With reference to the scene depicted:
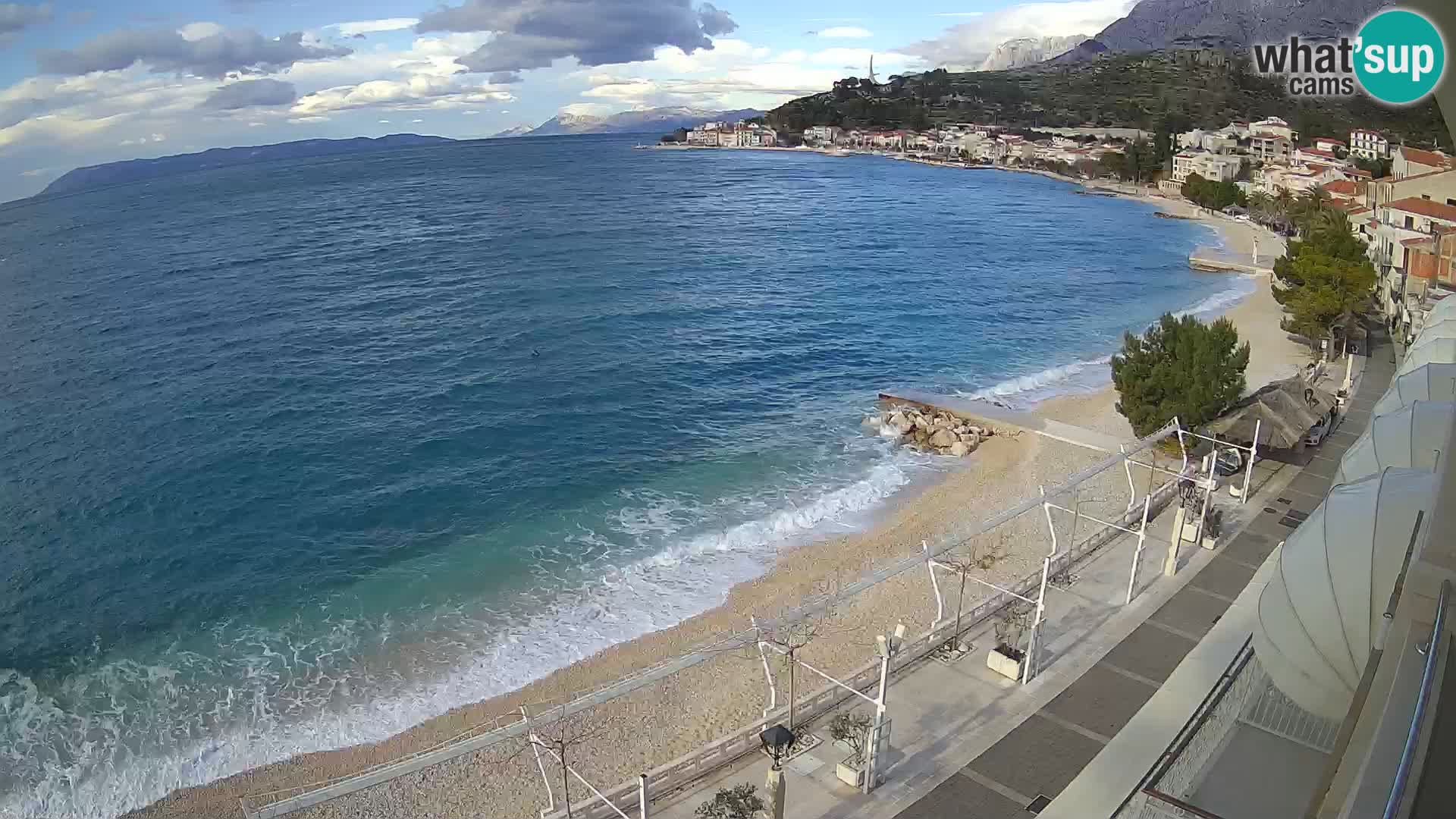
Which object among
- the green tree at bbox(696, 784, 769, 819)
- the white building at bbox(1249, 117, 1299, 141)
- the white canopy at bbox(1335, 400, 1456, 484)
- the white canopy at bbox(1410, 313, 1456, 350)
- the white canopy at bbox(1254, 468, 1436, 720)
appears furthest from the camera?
the white building at bbox(1249, 117, 1299, 141)

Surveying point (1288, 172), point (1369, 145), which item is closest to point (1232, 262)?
point (1288, 172)

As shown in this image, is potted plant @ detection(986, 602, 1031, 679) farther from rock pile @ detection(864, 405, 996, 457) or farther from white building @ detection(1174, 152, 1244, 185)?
white building @ detection(1174, 152, 1244, 185)

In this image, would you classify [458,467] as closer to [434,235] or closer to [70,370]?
[70,370]

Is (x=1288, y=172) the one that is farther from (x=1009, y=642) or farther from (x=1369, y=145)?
(x=1009, y=642)

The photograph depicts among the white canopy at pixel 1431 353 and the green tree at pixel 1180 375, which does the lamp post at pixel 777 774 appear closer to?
the white canopy at pixel 1431 353

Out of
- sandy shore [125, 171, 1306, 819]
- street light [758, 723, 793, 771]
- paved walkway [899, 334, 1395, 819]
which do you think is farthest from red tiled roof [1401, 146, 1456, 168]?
street light [758, 723, 793, 771]

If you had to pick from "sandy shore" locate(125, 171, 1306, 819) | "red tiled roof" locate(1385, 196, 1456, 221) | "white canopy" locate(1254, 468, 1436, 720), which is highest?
"red tiled roof" locate(1385, 196, 1456, 221)
